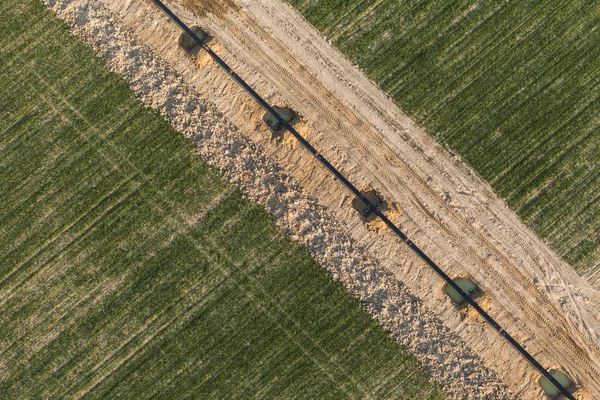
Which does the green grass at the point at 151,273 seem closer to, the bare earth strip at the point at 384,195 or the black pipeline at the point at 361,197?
the bare earth strip at the point at 384,195

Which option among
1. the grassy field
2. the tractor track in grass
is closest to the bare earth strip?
the tractor track in grass

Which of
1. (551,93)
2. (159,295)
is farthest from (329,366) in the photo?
(551,93)

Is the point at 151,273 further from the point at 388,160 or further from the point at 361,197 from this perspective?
the point at 388,160

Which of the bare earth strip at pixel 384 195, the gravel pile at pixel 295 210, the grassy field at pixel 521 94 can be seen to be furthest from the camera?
the gravel pile at pixel 295 210


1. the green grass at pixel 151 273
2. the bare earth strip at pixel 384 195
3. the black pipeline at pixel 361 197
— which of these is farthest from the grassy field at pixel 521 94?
the green grass at pixel 151 273

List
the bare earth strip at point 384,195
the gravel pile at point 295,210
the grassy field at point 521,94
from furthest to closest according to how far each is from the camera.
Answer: the gravel pile at point 295,210
the bare earth strip at point 384,195
the grassy field at point 521,94

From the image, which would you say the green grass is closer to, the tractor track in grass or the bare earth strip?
the bare earth strip
